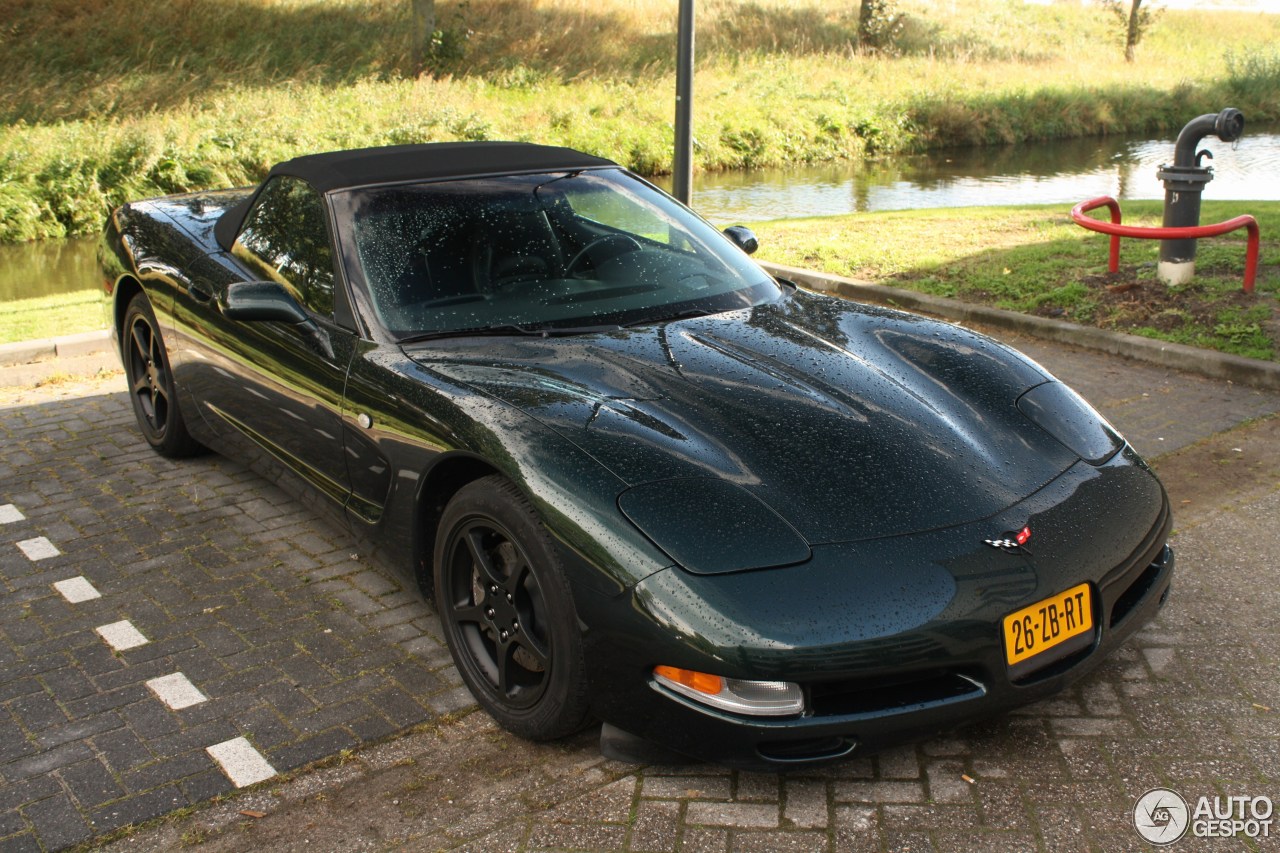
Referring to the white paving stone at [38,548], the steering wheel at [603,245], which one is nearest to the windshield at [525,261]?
the steering wheel at [603,245]

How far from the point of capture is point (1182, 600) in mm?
4023

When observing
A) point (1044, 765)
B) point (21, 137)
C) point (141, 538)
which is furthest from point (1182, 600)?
point (21, 137)

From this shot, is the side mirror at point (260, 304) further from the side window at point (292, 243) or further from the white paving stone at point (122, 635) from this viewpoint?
the white paving stone at point (122, 635)

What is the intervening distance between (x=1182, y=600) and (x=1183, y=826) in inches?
54.2

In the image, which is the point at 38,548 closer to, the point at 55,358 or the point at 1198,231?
the point at 55,358

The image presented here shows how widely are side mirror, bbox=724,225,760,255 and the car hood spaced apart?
833 mm

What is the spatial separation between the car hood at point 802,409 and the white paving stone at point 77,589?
1.58 meters

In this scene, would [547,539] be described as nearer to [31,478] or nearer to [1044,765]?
[1044,765]

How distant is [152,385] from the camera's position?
5629 mm

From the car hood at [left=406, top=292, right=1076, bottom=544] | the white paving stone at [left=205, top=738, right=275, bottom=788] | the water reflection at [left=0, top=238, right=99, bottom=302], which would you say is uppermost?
the car hood at [left=406, top=292, right=1076, bottom=544]

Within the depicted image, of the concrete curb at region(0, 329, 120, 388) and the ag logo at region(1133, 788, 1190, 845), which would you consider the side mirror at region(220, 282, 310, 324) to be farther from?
the concrete curb at region(0, 329, 120, 388)

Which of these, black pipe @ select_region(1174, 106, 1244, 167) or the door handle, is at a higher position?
black pipe @ select_region(1174, 106, 1244, 167)

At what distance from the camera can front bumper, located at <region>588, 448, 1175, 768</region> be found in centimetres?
271

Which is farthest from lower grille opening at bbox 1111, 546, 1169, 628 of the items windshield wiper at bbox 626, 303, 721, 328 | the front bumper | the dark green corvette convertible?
windshield wiper at bbox 626, 303, 721, 328
